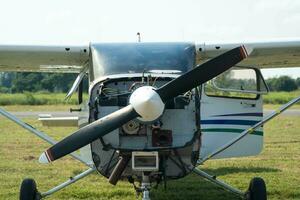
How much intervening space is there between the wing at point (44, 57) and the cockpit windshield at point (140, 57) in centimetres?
71

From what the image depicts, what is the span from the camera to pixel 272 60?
27.0ft

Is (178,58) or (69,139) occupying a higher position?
(178,58)

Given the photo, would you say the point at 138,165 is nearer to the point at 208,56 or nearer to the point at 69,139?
the point at 69,139

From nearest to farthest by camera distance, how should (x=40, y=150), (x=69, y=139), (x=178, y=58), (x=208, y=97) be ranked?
(x=69, y=139)
(x=178, y=58)
(x=208, y=97)
(x=40, y=150)

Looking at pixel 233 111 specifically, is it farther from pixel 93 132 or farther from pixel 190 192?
pixel 93 132

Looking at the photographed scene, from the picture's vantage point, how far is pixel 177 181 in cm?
859

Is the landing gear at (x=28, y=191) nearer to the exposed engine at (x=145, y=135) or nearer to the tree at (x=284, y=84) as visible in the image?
the exposed engine at (x=145, y=135)

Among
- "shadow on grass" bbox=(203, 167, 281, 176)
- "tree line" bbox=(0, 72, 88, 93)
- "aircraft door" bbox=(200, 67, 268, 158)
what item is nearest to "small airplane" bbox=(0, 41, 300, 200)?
"aircraft door" bbox=(200, 67, 268, 158)

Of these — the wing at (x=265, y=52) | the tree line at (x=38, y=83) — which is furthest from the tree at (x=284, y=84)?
the wing at (x=265, y=52)

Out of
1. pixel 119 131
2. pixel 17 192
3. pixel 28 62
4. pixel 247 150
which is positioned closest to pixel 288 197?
pixel 247 150

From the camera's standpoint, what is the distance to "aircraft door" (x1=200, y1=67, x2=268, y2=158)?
797 centimetres

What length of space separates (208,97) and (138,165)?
9.66 ft

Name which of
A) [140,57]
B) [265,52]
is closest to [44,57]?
[140,57]

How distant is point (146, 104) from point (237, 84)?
3.44m
